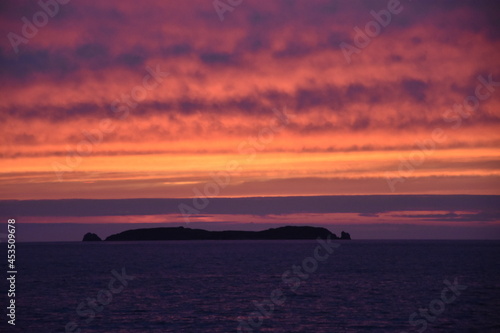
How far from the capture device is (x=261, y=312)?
55156 mm

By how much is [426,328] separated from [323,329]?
27.9ft

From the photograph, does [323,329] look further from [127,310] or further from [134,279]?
[134,279]

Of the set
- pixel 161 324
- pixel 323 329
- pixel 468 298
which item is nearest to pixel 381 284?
pixel 468 298
